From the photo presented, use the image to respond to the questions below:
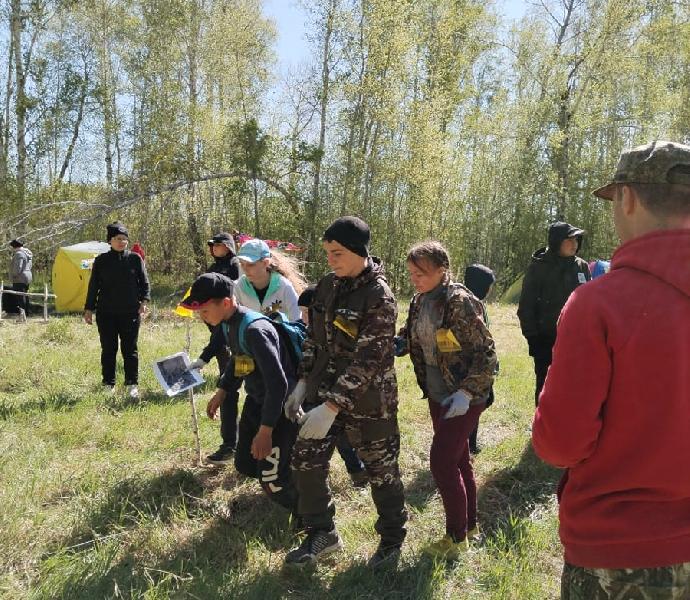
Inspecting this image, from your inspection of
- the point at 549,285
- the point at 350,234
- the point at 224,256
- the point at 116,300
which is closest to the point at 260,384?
the point at 350,234

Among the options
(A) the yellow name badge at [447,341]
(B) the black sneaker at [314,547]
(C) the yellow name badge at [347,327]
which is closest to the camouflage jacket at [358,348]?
(C) the yellow name badge at [347,327]

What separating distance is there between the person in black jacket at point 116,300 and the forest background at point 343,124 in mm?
7215

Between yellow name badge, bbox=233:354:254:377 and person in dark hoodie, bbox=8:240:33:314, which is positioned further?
person in dark hoodie, bbox=8:240:33:314

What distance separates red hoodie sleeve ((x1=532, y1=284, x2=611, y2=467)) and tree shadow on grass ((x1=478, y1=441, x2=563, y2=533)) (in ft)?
7.44

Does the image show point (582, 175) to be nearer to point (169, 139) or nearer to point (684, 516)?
point (169, 139)

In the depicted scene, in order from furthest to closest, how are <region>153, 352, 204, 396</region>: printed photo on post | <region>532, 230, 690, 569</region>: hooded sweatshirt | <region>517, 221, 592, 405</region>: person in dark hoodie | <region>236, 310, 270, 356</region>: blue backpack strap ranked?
1. <region>517, 221, 592, 405</region>: person in dark hoodie
2. <region>153, 352, 204, 396</region>: printed photo on post
3. <region>236, 310, 270, 356</region>: blue backpack strap
4. <region>532, 230, 690, 569</region>: hooded sweatshirt

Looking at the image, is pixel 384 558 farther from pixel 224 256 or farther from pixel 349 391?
pixel 224 256

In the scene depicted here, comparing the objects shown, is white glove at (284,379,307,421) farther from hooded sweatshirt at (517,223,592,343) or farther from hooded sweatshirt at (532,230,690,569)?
hooded sweatshirt at (517,223,592,343)

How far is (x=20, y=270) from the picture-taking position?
40.7 ft

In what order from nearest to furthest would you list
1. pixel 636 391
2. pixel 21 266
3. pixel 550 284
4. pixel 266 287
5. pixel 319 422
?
pixel 636 391, pixel 319 422, pixel 266 287, pixel 550 284, pixel 21 266

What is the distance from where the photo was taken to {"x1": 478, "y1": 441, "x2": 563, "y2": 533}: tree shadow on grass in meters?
3.66

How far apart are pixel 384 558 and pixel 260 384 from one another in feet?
3.85

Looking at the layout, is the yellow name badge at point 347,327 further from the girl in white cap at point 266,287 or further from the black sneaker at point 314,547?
the girl in white cap at point 266,287

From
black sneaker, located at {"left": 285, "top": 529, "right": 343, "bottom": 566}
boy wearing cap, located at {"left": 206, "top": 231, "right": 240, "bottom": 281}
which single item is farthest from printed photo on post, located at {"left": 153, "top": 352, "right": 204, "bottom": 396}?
boy wearing cap, located at {"left": 206, "top": 231, "right": 240, "bottom": 281}
